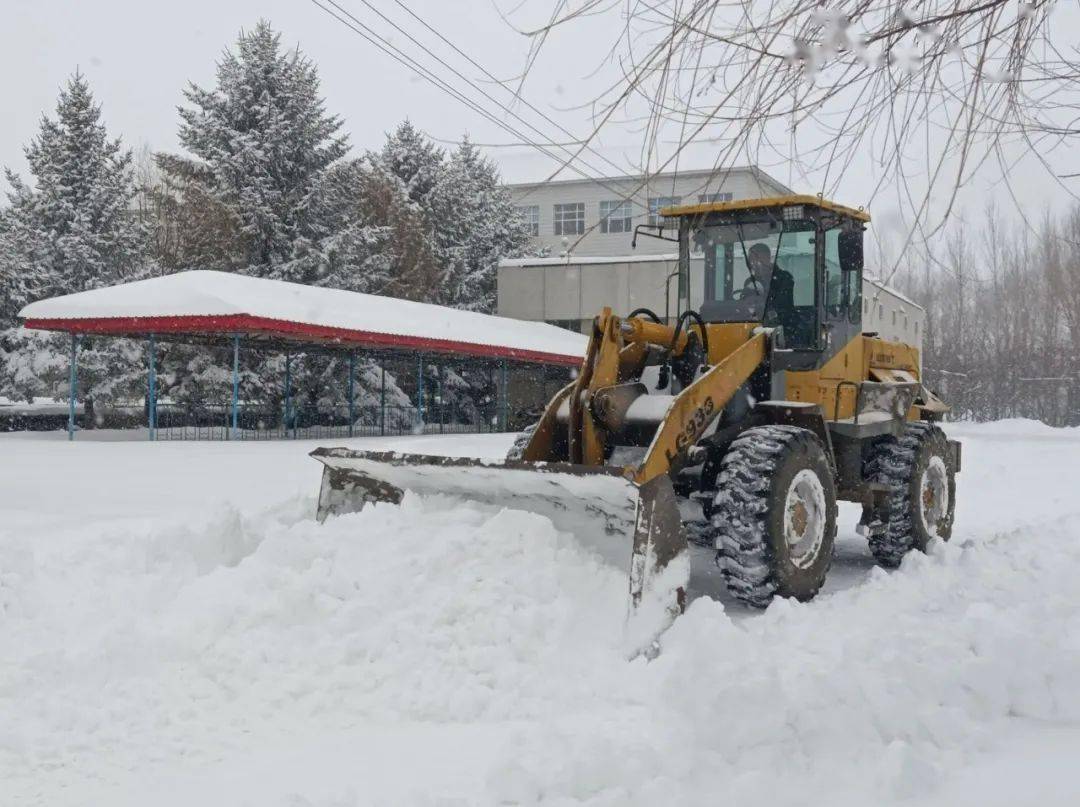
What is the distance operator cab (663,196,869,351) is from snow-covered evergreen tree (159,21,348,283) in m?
25.3

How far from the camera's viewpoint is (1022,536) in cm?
809

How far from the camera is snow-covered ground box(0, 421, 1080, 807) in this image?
11.5 ft

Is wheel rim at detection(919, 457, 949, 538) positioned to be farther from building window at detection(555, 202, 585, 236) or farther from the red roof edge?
building window at detection(555, 202, 585, 236)

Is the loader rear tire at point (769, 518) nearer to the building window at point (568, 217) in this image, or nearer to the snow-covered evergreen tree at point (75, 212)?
the snow-covered evergreen tree at point (75, 212)

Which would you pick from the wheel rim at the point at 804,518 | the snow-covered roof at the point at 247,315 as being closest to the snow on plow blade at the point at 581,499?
the wheel rim at the point at 804,518

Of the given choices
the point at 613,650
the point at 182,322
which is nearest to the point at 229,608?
the point at 613,650

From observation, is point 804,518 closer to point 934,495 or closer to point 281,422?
point 934,495

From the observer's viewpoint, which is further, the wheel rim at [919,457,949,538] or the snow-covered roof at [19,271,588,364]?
the snow-covered roof at [19,271,588,364]

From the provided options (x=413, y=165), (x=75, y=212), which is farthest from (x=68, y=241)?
(x=413, y=165)

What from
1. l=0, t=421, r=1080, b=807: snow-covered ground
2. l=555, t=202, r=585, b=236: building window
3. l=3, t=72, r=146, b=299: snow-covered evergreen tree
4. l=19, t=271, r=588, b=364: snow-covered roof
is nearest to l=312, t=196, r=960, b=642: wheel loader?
l=0, t=421, r=1080, b=807: snow-covered ground

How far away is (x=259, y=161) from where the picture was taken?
1226 inches

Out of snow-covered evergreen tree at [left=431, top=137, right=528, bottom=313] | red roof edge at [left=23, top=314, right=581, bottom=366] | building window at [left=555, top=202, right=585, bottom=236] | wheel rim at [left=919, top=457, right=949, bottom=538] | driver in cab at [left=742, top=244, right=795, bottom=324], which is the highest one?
building window at [left=555, top=202, right=585, bottom=236]

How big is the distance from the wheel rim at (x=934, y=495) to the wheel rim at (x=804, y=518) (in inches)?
83.8

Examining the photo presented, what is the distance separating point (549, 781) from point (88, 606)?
9.40ft
